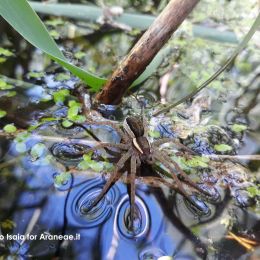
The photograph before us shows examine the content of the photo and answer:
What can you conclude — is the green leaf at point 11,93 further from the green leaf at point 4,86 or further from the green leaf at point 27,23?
the green leaf at point 27,23

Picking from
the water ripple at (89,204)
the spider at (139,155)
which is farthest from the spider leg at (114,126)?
the water ripple at (89,204)

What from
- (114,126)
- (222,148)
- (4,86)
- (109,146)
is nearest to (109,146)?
(109,146)

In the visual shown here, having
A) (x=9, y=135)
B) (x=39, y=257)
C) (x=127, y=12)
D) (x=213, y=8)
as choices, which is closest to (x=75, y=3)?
(x=127, y=12)

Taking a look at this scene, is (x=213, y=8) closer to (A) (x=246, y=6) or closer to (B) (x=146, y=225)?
(A) (x=246, y=6)

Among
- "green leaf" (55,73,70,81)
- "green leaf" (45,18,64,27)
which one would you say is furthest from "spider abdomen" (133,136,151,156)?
"green leaf" (45,18,64,27)

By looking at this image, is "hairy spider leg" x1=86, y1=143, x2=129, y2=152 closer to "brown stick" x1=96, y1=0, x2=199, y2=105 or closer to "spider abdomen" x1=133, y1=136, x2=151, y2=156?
"spider abdomen" x1=133, y1=136, x2=151, y2=156
